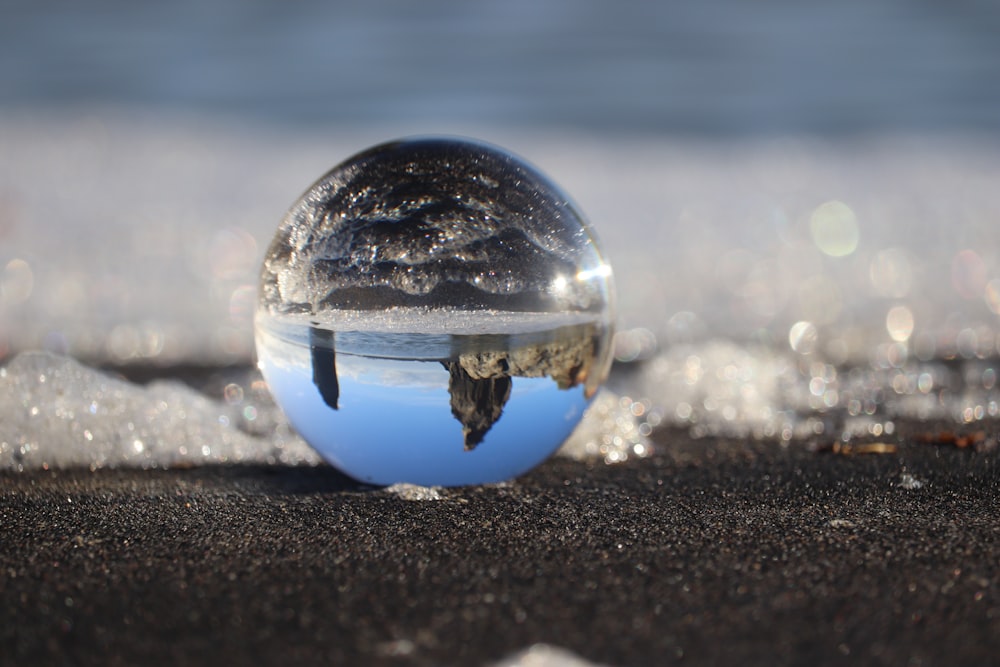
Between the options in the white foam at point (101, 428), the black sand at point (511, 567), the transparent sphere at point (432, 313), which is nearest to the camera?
the black sand at point (511, 567)

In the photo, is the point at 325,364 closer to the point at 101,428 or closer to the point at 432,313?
the point at 432,313

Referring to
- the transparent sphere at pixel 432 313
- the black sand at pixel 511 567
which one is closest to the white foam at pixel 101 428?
the black sand at pixel 511 567

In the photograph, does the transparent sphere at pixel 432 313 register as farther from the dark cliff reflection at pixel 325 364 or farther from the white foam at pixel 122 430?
the white foam at pixel 122 430

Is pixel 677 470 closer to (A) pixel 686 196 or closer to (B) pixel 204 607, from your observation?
(B) pixel 204 607

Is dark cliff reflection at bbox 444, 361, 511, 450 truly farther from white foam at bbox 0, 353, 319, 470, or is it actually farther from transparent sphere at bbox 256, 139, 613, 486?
white foam at bbox 0, 353, 319, 470

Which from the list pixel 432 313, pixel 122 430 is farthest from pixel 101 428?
pixel 432 313

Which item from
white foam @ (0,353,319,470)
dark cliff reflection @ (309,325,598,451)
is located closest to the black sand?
white foam @ (0,353,319,470)

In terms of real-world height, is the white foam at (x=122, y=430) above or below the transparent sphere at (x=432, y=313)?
below
